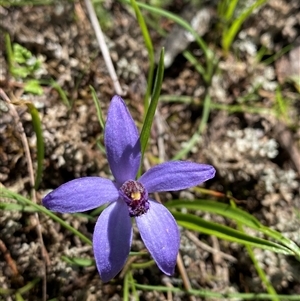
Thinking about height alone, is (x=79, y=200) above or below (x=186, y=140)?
below

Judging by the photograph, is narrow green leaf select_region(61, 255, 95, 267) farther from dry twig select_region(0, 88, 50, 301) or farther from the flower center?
the flower center

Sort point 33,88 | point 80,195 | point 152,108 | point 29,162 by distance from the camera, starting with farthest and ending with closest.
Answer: point 33,88 → point 29,162 → point 152,108 → point 80,195

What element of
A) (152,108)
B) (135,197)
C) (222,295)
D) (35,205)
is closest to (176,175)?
(135,197)

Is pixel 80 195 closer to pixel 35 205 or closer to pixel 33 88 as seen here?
pixel 35 205

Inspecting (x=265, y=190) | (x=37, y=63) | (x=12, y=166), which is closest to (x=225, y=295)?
(x=265, y=190)

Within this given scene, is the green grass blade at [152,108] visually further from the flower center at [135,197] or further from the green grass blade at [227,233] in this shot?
the green grass blade at [227,233]

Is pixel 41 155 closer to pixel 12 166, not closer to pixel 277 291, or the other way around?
pixel 12 166
